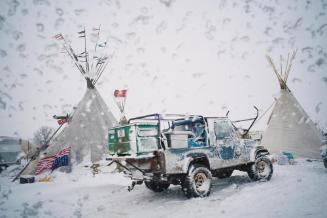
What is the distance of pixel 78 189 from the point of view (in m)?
11.2

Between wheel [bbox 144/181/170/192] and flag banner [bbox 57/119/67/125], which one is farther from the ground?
flag banner [bbox 57/119/67/125]

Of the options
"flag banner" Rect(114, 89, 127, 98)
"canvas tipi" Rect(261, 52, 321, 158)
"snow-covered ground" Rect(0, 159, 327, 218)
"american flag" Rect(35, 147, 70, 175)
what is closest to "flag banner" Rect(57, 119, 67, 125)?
"american flag" Rect(35, 147, 70, 175)

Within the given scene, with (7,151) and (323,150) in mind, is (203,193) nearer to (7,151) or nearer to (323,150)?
(323,150)

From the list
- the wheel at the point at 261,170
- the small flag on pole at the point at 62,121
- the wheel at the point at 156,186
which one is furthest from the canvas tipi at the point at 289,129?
the small flag on pole at the point at 62,121

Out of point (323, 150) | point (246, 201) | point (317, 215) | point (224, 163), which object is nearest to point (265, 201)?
point (246, 201)

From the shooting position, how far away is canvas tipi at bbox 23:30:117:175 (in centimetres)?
1672

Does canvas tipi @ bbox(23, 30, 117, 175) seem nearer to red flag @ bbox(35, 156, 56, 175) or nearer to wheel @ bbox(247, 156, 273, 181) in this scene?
red flag @ bbox(35, 156, 56, 175)

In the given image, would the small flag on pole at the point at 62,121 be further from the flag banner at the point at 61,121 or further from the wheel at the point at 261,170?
the wheel at the point at 261,170

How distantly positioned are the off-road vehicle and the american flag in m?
8.35

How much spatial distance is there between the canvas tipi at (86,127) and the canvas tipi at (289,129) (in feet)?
39.2

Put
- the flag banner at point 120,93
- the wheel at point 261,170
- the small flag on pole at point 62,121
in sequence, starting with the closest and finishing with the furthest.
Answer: the wheel at point 261,170 < the small flag on pole at point 62,121 < the flag banner at point 120,93

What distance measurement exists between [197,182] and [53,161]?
35.2 ft

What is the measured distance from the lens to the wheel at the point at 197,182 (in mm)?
7719

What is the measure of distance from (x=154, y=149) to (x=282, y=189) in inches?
161
